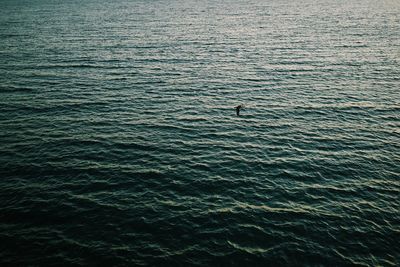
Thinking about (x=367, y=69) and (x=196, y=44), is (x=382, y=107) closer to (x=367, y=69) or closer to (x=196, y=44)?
(x=367, y=69)

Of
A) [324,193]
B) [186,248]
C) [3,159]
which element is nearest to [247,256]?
[186,248]

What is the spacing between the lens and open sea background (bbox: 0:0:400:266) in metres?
21.5

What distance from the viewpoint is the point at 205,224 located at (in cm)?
2339

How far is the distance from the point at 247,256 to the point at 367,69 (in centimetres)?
4788

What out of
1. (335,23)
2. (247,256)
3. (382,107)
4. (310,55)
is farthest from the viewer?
(335,23)

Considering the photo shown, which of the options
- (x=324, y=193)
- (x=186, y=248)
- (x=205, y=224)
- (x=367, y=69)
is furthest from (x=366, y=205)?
(x=367, y=69)

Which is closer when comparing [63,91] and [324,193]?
[324,193]

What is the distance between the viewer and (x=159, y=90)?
48625 mm

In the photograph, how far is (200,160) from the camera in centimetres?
3136

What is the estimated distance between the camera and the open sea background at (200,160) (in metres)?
21.5

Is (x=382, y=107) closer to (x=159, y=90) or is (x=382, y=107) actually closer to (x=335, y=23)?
(x=159, y=90)

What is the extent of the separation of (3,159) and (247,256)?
975 inches

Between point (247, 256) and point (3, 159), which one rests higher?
point (3, 159)

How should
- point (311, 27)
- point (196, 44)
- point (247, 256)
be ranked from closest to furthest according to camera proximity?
1. point (247, 256)
2. point (196, 44)
3. point (311, 27)
